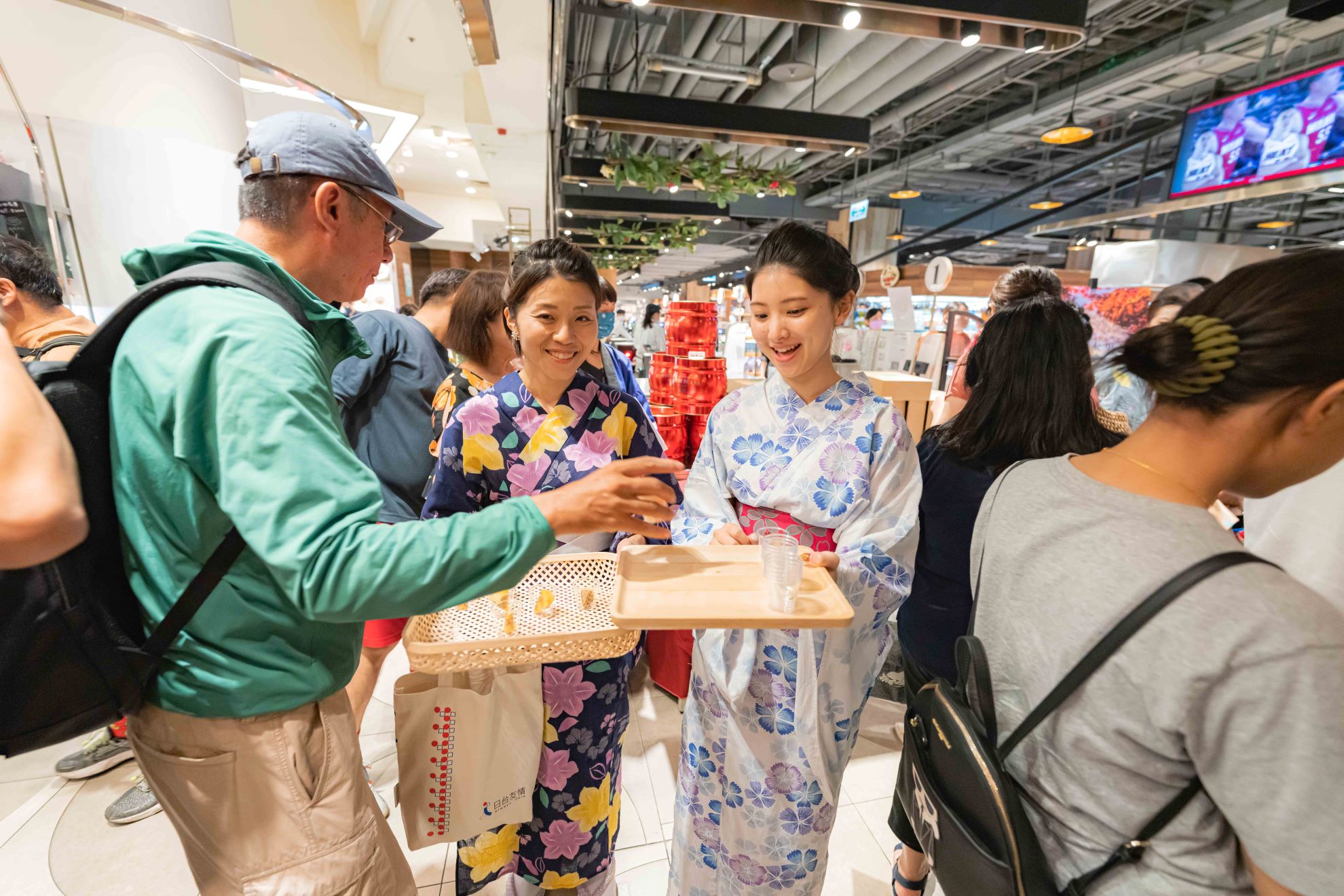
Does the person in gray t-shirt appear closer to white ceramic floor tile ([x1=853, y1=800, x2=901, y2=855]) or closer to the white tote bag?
the white tote bag

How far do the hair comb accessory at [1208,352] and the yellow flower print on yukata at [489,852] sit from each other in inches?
73.1

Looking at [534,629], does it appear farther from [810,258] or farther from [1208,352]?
[1208,352]

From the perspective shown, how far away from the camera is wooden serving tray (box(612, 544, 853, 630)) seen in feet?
3.38

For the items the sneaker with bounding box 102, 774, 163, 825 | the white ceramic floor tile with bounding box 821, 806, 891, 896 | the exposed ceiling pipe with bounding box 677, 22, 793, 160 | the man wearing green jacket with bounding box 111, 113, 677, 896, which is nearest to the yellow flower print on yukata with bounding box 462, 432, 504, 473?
the man wearing green jacket with bounding box 111, 113, 677, 896

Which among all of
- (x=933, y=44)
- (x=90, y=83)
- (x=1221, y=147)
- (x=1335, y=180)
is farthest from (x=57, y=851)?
(x=1221, y=147)

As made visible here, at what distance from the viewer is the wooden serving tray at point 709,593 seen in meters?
1.03

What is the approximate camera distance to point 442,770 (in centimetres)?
134

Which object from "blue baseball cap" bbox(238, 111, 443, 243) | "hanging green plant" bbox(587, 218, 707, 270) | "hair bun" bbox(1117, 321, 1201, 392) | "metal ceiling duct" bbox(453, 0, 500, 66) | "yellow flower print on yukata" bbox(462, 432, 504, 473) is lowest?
"yellow flower print on yukata" bbox(462, 432, 504, 473)

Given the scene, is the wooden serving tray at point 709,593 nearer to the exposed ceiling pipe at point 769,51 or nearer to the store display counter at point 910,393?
the store display counter at point 910,393

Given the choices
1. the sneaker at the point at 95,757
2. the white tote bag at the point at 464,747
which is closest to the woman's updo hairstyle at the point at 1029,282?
the white tote bag at the point at 464,747

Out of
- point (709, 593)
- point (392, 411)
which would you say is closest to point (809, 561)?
point (709, 593)

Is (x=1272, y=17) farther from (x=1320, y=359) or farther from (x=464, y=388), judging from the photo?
(x=464, y=388)

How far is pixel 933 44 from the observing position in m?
5.14

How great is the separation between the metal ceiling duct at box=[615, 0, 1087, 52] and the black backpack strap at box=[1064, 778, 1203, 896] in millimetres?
3490
